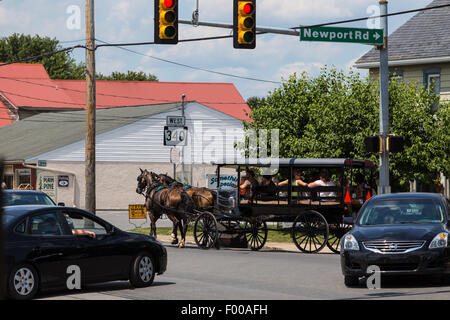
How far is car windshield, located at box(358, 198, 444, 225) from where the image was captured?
12977 mm

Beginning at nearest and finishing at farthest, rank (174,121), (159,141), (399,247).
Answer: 1. (399,247)
2. (174,121)
3. (159,141)

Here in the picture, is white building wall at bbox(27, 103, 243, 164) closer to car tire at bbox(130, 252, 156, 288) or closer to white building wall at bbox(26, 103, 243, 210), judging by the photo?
white building wall at bbox(26, 103, 243, 210)

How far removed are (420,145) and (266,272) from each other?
13.2 metres

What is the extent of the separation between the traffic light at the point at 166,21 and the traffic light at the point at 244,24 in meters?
1.35

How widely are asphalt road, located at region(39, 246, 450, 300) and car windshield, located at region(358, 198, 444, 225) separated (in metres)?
1.05

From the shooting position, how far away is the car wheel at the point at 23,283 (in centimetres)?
1021

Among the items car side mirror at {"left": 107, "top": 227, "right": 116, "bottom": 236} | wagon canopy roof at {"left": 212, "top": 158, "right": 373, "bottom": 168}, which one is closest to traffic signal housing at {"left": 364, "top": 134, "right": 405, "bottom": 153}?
wagon canopy roof at {"left": 212, "top": 158, "right": 373, "bottom": 168}

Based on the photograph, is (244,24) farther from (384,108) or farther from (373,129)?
(373,129)

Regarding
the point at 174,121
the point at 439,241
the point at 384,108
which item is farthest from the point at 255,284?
the point at 174,121

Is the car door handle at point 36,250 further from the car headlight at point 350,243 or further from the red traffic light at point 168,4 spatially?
the red traffic light at point 168,4

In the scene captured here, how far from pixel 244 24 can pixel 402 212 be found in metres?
5.99

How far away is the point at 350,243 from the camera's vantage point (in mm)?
12211

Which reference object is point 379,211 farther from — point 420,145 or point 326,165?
point 420,145

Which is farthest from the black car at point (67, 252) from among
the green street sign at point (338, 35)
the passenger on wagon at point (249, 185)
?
the green street sign at point (338, 35)
